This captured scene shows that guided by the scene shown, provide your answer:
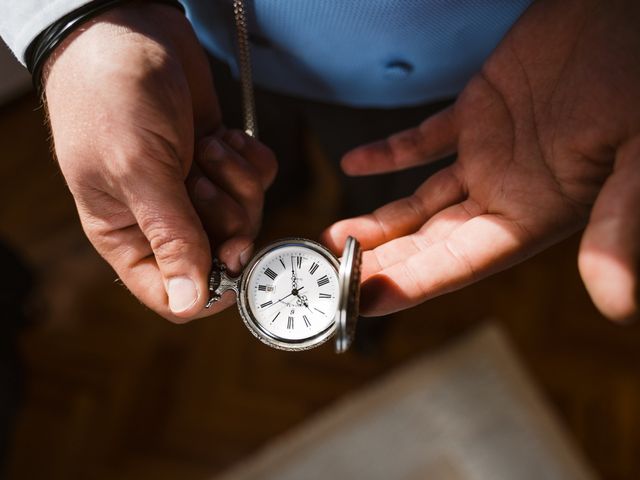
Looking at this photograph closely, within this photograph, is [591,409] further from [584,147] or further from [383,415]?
[584,147]

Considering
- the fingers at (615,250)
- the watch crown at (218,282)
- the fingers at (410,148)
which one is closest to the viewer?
the fingers at (615,250)

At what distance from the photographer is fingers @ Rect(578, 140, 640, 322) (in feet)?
2.40

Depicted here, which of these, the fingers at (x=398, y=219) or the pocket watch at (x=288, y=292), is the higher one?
the fingers at (x=398, y=219)

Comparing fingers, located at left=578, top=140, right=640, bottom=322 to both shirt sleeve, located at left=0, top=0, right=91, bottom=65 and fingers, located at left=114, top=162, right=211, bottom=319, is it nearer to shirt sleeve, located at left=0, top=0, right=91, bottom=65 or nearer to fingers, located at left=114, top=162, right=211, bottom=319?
fingers, located at left=114, top=162, right=211, bottom=319

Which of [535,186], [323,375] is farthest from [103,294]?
[535,186]

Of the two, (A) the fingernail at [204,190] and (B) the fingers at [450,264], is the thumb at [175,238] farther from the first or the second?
(B) the fingers at [450,264]

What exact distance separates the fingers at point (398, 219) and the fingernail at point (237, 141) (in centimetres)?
21

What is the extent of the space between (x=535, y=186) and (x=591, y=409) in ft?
3.99

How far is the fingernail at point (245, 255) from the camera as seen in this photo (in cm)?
102

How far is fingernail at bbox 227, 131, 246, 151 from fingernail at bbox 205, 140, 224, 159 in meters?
0.05

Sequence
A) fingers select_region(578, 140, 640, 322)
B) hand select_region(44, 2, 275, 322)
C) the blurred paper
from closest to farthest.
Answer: fingers select_region(578, 140, 640, 322) < hand select_region(44, 2, 275, 322) < the blurred paper

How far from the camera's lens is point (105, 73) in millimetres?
900

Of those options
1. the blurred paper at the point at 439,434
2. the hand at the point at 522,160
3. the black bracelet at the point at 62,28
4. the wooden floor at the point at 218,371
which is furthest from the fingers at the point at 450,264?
the blurred paper at the point at 439,434

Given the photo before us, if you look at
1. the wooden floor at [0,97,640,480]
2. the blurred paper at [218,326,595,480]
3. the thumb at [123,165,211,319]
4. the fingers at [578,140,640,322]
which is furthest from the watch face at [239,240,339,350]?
the blurred paper at [218,326,595,480]
